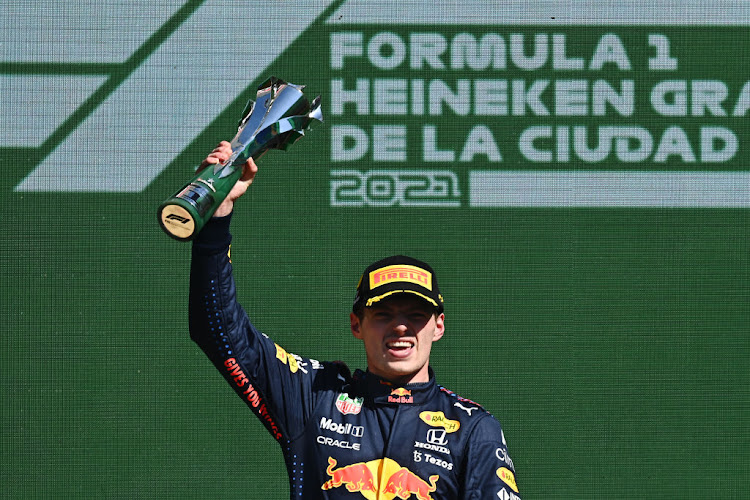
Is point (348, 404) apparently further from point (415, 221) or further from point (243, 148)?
point (415, 221)

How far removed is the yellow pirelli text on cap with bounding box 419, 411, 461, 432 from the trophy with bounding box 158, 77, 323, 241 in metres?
0.66

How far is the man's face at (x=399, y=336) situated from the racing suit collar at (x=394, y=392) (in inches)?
0.5

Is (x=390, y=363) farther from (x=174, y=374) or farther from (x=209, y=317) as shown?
(x=174, y=374)

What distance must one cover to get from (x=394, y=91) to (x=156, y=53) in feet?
2.55

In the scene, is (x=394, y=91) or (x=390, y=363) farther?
(x=394, y=91)

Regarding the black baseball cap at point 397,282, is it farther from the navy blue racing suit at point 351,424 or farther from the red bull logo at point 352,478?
the red bull logo at point 352,478

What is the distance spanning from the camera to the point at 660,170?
12.0ft

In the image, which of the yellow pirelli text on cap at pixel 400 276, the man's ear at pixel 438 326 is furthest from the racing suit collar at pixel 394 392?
the yellow pirelli text on cap at pixel 400 276

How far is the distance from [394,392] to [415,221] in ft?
4.13

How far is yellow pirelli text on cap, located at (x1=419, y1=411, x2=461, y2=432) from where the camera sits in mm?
2449

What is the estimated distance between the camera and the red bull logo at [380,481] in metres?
2.37

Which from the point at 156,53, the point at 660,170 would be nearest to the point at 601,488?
the point at 660,170

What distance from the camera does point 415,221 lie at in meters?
3.65

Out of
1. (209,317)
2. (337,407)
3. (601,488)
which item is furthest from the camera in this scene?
(601,488)
